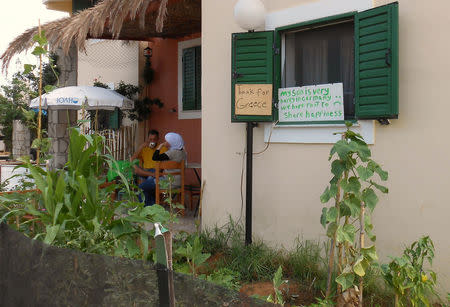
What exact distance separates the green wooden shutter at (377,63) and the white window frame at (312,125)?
0.15 metres

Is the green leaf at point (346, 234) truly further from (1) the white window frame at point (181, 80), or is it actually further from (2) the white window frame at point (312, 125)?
(1) the white window frame at point (181, 80)

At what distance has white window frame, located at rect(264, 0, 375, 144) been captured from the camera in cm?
420

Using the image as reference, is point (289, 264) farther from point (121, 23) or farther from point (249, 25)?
point (121, 23)

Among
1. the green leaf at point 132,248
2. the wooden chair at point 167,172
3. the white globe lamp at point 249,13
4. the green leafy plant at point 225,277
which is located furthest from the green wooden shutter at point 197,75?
the green leaf at point 132,248

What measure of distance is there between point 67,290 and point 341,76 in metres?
A: 3.32

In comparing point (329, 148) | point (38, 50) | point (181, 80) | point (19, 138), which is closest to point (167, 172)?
point (181, 80)

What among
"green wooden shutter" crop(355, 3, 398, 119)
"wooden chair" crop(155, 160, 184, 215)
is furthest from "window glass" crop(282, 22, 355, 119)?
"wooden chair" crop(155, 160, 184, 215)

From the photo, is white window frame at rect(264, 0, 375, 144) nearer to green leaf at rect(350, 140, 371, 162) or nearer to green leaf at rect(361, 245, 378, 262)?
green leaf at rect(350, 140, 371, 162)

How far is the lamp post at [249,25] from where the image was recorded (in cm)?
471

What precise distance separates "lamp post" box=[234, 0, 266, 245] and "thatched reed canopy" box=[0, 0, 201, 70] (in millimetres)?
1130

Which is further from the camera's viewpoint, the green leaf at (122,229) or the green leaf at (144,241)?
the green leaf at (122,229)

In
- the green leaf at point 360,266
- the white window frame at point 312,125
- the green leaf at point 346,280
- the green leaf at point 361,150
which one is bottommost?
the green leaf at point 346,280

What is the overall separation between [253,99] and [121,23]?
2.31m

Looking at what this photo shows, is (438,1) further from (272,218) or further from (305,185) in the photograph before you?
(272,218)
